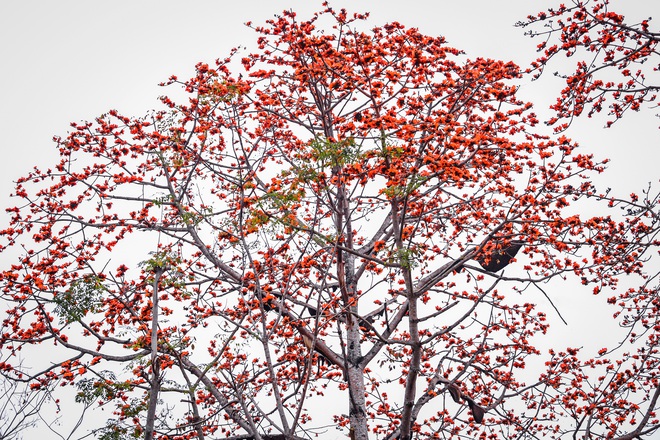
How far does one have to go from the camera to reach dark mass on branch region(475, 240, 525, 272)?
8203mm

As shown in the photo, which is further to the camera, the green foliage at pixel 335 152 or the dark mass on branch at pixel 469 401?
the dark mass on branch at pixel 469 401

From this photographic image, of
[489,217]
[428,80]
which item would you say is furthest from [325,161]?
[489,217]

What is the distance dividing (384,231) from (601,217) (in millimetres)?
3537

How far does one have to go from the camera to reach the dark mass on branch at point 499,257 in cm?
820

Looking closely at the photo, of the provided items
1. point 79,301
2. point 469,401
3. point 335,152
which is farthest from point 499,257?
point 79,301

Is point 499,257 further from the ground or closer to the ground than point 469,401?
further from the ground

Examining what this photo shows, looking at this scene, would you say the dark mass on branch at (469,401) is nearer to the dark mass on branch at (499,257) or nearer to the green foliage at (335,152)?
the dark mass on branch at (499,257)

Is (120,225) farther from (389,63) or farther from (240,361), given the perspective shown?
(389,63)

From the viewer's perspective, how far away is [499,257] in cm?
862

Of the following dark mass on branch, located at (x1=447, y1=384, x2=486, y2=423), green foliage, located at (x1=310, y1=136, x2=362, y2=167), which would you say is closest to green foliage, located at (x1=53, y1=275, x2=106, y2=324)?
green foliage, located at (x1=310, y1=136, x2=362, y2=167)

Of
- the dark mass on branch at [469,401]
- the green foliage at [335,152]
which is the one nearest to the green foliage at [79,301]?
the green foliage at [335,152]

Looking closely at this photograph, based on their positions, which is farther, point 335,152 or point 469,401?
point 469,401

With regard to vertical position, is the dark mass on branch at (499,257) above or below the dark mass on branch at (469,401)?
above

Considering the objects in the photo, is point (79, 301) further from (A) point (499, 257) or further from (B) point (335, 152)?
(A) point (499, 257)
